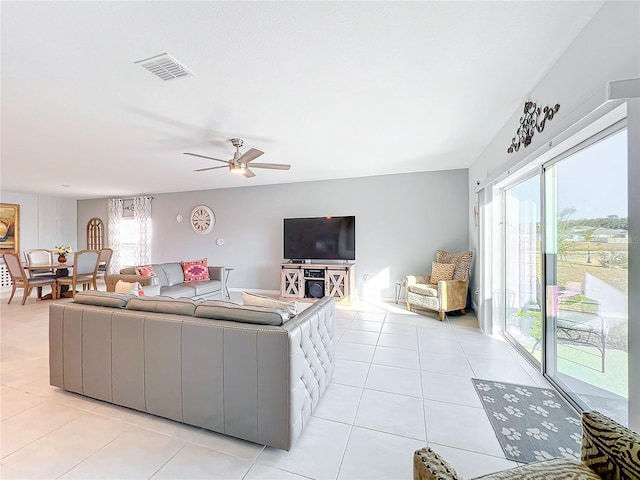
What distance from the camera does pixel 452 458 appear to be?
1547 millimetres

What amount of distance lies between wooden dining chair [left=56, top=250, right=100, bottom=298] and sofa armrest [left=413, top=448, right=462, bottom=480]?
21.2 feet

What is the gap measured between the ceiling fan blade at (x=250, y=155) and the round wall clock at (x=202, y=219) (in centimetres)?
379

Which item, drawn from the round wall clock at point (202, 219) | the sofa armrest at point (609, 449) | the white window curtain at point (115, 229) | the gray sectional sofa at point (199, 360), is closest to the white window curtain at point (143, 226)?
the white window curtain at point (115, 229)

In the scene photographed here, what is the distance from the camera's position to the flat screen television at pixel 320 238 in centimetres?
526

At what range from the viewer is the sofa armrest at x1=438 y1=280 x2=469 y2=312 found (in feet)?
13.3

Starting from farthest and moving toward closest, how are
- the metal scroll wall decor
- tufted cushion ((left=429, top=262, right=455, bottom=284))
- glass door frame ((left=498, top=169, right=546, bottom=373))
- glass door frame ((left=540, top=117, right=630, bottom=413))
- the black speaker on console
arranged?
the black speaker on console, tufted cushion ((left=429, top=262, right=455, bottom=284)), glass door frame ((left=498, top=169, right=546, bottom=373)), glass door frame ((left=540, top=117, right=630, bottom=413)), the metal scroll wall decor

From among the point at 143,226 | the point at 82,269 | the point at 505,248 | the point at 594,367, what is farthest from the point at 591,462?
the point at 143,226

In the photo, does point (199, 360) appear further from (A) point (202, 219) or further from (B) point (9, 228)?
(B) point (9, 228)

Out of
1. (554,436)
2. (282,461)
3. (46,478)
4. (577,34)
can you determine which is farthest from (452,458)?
(577,34)

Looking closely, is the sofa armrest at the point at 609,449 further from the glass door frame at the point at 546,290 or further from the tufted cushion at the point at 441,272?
the tufted cushion at the point at 441,272

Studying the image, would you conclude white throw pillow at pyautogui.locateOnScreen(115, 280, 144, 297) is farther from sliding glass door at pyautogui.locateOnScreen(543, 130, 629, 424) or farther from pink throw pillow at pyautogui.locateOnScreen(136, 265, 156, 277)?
sliding glass door at pyautogui.locateOnScreen(543, 130, 629, 424)

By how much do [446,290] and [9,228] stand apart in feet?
32.0

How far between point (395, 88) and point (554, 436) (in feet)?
8.48

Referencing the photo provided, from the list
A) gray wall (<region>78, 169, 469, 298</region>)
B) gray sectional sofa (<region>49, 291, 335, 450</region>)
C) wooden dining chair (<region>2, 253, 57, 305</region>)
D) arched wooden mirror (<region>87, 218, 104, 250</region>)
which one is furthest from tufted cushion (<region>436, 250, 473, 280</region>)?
arched wooden mirror (<region>87, 218, 104, 250</region>)
